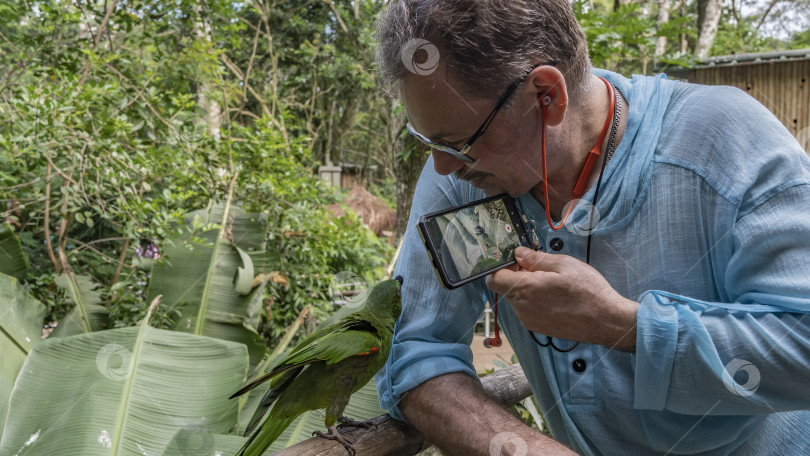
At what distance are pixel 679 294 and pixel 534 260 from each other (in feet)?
0.97

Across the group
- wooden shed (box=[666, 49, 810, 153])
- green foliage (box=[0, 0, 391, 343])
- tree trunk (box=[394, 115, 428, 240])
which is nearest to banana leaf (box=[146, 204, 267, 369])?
green foliage (box=[0, 0, 391, 343])

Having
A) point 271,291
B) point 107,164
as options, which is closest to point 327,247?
point 271,291

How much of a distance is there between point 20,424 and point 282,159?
212 cm

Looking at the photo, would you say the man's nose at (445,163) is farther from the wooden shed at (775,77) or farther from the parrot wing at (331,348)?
the wooden shed at (775,77)

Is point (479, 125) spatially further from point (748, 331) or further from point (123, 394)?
point (123, 394)

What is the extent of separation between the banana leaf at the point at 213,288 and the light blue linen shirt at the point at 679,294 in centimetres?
151

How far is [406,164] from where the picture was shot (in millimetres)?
4883

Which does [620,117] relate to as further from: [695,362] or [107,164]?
[107,164]

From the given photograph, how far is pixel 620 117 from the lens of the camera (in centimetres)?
123

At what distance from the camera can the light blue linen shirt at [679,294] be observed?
92 cm

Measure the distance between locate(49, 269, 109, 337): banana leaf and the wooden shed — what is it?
175 inches

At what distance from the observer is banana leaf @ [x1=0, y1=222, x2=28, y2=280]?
2553mm

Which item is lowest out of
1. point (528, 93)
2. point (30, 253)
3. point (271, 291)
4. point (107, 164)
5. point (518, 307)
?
point (271, 291)

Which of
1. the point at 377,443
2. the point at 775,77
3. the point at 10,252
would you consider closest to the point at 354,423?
the point at 377,443
